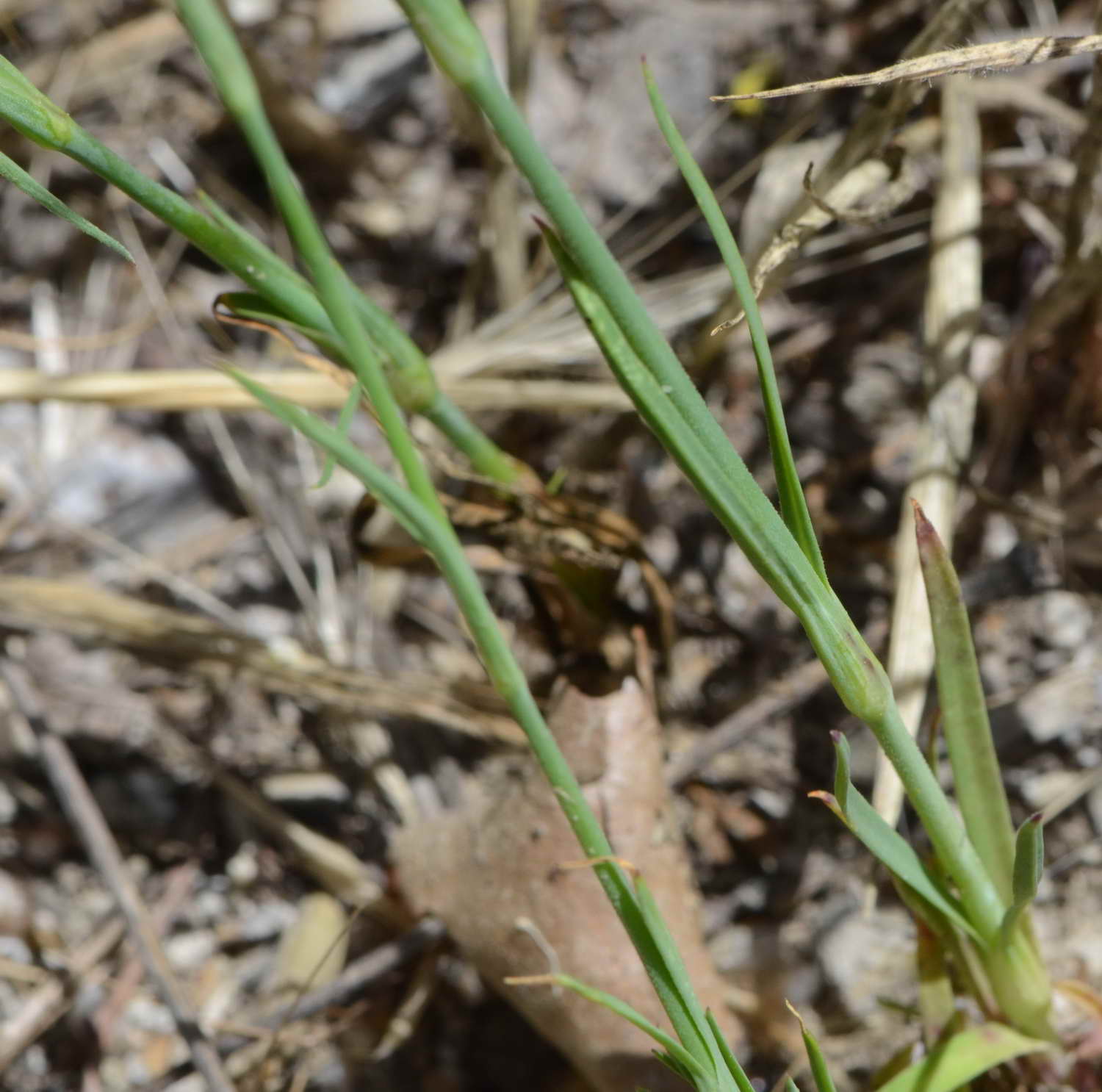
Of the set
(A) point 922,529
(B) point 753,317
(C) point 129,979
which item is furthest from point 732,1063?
(C) point 129,979

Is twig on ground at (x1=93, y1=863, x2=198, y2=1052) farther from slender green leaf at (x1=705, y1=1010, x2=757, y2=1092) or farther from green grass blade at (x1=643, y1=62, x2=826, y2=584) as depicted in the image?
green grass blade at (x1=643, y1=62, x2=826, y2=584)

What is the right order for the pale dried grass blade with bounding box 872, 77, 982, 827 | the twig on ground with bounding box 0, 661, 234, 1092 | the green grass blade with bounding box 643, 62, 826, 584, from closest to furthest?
the green grass blade with bounding box 643, 62, 826, 584
the pale dried grass blade with bounding box 872, 77, 982, 827
the twig on ground with bounding box 0, 661, 234, 1092

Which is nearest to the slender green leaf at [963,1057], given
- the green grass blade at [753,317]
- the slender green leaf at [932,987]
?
the slender green leaf at [932,987]

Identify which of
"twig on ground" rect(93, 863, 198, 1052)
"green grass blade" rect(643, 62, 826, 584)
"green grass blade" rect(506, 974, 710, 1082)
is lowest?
"twig on ground" rect(93, 863, 198, 1052)

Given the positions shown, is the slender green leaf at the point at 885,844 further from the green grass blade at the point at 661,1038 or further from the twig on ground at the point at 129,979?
the twig on ground at the point at 129,979

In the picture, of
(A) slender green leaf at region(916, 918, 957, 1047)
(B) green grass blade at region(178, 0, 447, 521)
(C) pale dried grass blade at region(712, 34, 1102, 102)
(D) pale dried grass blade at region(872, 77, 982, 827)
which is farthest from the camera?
(D) pale dried grass blade at region(872, 77, 982, 827)

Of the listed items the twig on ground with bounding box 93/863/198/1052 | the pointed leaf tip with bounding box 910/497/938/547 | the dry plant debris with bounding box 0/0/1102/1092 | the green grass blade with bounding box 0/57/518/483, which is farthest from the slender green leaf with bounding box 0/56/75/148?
the twig on ground with bounding box 93/863/198/1052
